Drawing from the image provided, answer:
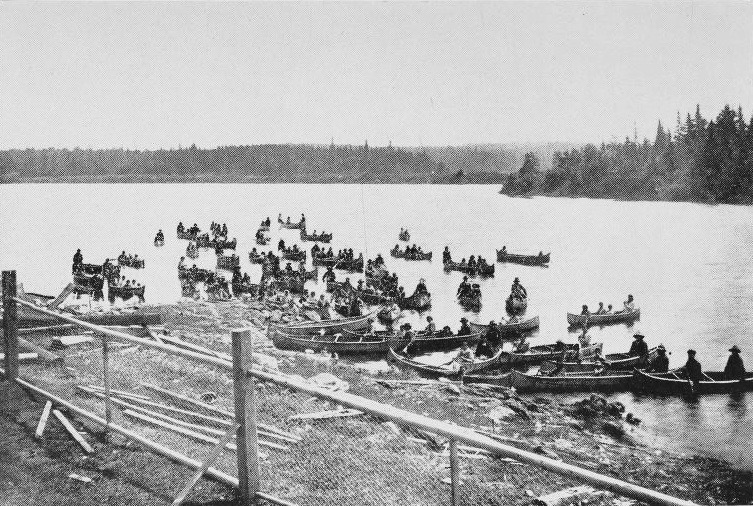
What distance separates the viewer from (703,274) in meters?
69.8

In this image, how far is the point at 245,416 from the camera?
6.24 m

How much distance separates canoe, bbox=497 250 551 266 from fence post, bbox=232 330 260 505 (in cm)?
7732

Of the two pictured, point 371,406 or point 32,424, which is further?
point 32,424

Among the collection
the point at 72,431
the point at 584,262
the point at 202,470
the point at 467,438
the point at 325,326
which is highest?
the point at 467,438

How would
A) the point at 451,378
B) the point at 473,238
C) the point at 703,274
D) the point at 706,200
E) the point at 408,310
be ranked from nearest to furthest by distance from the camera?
the point at 451,378
the point at 408,310
the point at 703,274
the point at 473,238
the point at 706,200

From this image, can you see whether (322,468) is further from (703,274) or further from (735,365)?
(703,274)

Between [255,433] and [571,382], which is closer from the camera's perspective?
[255,433]

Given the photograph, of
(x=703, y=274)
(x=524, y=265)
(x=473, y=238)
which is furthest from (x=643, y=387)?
(x=473, y=238)

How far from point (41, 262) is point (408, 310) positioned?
175 ft

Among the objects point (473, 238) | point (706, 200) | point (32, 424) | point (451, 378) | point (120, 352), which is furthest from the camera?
point (706, 200)

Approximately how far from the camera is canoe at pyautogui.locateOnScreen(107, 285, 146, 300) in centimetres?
5274

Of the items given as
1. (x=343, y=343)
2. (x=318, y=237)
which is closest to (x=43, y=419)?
(x=343, y=343)

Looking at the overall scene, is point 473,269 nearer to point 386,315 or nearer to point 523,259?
point 523,259

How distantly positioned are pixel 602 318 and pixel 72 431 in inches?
1611
